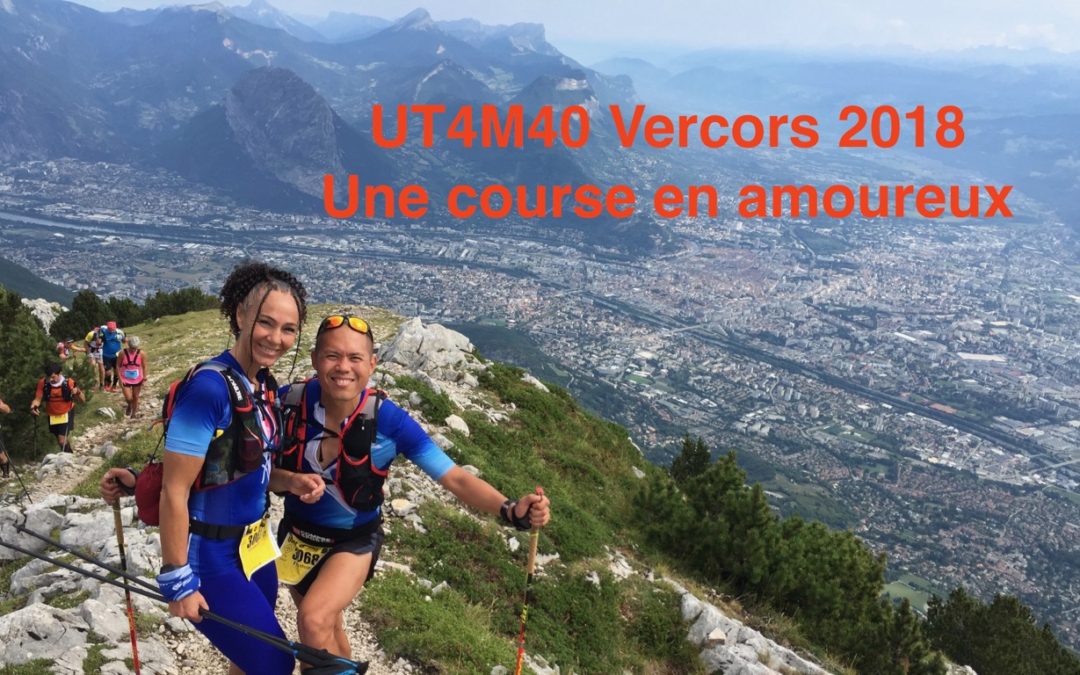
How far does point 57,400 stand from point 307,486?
12417 millimetres

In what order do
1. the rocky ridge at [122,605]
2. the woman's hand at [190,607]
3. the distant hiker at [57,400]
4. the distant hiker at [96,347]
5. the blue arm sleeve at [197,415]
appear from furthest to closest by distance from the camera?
the distant hiker at [96,347] → the distant hiker at [57,400] → the rocky ridge at [122,605] → the woman's hand at [190,607] → the blue arm sleeve at [197,415]

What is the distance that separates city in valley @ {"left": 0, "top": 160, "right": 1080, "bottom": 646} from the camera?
8075cm

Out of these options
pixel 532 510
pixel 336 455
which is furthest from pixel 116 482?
pixel 532 510

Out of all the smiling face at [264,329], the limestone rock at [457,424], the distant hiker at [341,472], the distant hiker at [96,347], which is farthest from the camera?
the distant hiker at [96,347]

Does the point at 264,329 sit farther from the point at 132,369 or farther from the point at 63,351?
the point at 63,351

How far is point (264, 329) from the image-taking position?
13.8 ft

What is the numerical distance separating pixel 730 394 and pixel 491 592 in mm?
113893

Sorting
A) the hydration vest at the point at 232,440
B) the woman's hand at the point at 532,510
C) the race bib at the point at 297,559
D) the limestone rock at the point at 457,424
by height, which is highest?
the hydration vest at the point at 232,440

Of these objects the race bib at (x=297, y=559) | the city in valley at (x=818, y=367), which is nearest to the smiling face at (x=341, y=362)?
the race bib at (x=297, y=559)

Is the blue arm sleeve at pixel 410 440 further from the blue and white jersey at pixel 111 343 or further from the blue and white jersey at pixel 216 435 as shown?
the blue and white jersey at pixel 111 343

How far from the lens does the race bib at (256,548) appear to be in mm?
4266

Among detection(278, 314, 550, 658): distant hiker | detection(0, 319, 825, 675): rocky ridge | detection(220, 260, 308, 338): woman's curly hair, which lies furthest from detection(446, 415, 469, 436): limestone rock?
detection(220, 260, 308, 338): woman's curly hair

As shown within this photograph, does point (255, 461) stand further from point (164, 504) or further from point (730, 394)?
point (730, 394)

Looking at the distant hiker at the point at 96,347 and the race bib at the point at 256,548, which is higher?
the race bib at the point at 256,548
